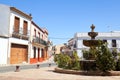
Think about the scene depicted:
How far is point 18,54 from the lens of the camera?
26.8 metres

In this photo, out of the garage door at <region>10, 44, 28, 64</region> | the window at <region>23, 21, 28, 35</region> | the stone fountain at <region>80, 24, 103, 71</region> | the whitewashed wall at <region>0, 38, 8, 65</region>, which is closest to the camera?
the stone fountain at <region>80, 24, 103, 71</region>

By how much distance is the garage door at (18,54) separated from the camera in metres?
25.4

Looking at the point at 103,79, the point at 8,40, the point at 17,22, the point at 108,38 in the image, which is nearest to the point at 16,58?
the point at 8,40

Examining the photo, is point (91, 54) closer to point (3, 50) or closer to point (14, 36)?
point (3, 50)

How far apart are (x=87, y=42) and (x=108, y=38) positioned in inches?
1087

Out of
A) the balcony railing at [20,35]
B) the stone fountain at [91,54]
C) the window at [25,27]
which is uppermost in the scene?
the window at [25,27]

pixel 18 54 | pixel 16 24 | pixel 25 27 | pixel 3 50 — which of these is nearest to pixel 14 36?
pixel 16 24

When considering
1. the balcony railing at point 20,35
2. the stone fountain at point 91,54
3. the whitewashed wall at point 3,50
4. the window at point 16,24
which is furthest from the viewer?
the window at point 16,24

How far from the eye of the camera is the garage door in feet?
83.5

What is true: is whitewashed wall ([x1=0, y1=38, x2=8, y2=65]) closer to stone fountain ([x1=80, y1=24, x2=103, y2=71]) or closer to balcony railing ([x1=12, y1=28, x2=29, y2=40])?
balcony railing ([x1=12, y1=28, x2=29, y2=40])

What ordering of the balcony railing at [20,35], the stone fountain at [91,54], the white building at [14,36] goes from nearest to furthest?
1. the stone fountain at [91,54]
2. the white building at [14,36]
3. the balcony railing at [20,35]

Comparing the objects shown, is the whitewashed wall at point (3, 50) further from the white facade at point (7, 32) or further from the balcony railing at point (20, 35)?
the balcony railing at point (20, 35)

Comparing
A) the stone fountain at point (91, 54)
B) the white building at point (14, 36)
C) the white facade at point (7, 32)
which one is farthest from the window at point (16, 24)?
the stone fountain at point (91, 54)

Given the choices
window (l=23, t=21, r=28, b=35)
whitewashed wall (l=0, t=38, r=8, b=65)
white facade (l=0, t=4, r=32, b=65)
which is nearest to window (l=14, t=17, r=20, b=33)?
white facade (l=0, t=4, r=32, b=65)
